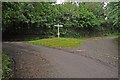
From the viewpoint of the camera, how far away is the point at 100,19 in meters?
34.8

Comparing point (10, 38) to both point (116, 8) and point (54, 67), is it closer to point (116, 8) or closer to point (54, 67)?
point (116, 8)

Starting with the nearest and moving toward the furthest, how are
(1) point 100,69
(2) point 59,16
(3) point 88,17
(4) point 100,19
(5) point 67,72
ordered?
1. (5) point 67,72
2. (1) point 100,69
3. (2) point 59,16
4. (3) point 88,17
5. (4) point 100,19

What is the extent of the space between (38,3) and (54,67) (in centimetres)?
417

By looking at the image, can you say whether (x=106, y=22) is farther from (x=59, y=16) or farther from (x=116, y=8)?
(x=116, y=8)

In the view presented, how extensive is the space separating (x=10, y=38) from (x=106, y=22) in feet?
42.6

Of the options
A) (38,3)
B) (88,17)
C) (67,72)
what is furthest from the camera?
(88,17)

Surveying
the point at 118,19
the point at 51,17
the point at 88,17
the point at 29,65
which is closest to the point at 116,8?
the point at 118,19

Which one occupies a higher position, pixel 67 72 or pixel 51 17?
pixel 51 17

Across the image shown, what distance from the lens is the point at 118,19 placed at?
631 inches

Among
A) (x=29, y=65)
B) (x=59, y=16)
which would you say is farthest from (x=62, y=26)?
(x=29, y=65)

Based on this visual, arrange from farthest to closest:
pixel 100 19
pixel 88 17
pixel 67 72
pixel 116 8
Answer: pixel 100 19
pixel 88 17
pixel 116 8
pixel 67 72

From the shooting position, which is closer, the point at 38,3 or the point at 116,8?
the point at 38,3

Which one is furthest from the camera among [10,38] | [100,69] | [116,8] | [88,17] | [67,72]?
[88,17]

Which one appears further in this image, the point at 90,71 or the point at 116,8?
the point at 116,8
